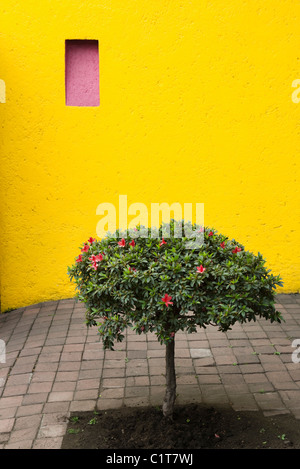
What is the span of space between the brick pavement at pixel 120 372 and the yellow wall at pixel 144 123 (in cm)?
105

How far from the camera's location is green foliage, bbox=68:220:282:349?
3354 millimetres

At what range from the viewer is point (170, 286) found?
11.0 ft

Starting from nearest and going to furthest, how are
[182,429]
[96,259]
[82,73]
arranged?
[96,259] → [182,429] → [82,73]

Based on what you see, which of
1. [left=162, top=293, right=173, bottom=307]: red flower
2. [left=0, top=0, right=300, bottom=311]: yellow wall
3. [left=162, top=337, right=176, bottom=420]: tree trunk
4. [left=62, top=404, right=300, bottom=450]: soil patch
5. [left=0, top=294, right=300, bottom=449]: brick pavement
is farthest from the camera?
[left=0, top=0, right=300, bottom=311]: yellow wall

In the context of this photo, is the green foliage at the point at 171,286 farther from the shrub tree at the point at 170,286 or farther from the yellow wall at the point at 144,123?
the yellow wall at the point at 144,123

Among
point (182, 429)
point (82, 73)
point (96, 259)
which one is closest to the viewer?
Result: point (96, 259)

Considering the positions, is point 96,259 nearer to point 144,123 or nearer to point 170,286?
point 170,286

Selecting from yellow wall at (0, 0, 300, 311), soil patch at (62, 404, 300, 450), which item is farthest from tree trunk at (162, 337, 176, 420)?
yellow wall at (0, 0, 300, 311)

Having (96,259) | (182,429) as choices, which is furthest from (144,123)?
(182,429)

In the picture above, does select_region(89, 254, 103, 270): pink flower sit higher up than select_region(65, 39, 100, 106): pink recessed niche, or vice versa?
select_region(65, 39, 100, 106): pink recessed niche

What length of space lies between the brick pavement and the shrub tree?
34.1 inches

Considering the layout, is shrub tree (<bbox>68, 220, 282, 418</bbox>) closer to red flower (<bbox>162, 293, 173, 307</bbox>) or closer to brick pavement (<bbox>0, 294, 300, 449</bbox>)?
red flower (<bbox>162, 293, 173, 307</bbox>)

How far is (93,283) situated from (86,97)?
3.08 meters

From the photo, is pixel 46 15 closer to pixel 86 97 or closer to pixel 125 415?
pixel 86 97
